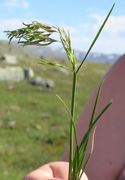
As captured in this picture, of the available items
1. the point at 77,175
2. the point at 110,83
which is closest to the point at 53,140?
the point at 110,83

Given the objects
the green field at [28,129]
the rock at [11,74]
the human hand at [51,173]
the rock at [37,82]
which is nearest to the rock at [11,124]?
the green field at [28,129]

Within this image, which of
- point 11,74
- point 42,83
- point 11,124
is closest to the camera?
point 11,124

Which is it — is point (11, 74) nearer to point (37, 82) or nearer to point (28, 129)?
point (37, 82)

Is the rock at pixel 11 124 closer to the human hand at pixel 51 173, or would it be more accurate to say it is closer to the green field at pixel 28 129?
the green field at pixel 28 129

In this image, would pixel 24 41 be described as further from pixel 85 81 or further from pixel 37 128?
pixel 85 81

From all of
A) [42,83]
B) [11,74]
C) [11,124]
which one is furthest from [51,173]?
[11,74]

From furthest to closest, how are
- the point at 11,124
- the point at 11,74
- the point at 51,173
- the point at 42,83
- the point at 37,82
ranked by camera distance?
the point at 11,74
the point at 37,82
the point at 42,83
the point at 11,124
the point at 51,173

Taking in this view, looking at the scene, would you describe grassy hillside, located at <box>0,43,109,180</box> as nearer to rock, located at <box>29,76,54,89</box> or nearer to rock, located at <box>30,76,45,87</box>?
rock, located at <box>29,76,54,89</box>

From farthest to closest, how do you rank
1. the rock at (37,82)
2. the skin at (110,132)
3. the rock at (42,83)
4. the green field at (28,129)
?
the rock at (37,82)
the rock at (42,83)
the green field at (28,129)
the skin at (110,132)
